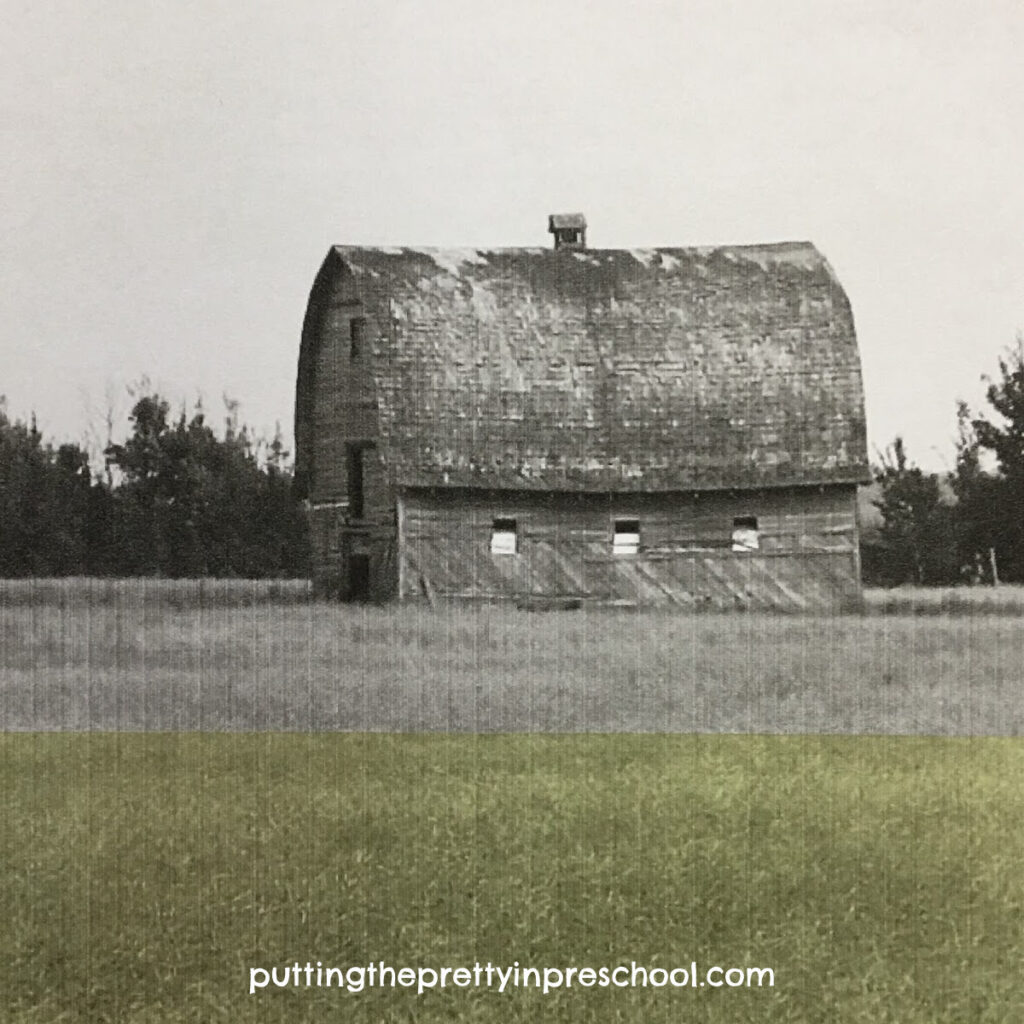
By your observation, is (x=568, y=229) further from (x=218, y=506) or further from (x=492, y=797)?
(x=492, y=797)

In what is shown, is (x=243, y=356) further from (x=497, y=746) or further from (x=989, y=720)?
(x=989, y=720)

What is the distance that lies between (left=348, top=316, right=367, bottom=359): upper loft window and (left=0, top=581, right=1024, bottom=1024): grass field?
0.60 m

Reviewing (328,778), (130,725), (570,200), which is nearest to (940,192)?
(570,200)

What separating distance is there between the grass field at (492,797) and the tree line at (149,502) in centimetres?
8

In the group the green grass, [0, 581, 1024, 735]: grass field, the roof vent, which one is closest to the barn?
the roof vent

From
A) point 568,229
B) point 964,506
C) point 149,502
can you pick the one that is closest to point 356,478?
point 149,502

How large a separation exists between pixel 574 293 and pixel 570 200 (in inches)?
12.1

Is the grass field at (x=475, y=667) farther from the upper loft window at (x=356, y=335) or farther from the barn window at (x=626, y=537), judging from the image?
the upper loft window at (x=356, y=335)

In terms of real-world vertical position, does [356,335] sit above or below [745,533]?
above

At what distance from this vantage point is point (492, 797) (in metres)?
3.05

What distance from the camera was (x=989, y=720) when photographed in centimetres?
301

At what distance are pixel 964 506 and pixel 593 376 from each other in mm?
910

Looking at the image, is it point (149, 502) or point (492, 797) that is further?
point (149, 502)

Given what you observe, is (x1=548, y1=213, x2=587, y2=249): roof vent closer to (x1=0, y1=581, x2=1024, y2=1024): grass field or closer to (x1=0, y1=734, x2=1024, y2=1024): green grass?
(x1=0, y1=581, x2=1024, y2=1024): grass field
